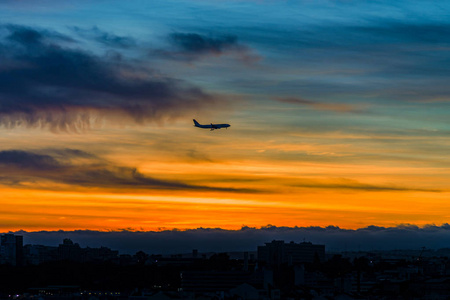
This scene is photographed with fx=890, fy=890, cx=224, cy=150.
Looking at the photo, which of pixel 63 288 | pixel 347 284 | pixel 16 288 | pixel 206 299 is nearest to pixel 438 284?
pixel 347 284

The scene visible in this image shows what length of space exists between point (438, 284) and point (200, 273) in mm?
50721

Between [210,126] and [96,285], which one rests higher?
[210,126]

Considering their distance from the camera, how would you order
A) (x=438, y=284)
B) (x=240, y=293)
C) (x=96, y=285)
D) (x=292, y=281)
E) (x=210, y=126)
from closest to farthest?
(x=240, y=293), (x=438, y=284), (x=210, y=126), (x=292, y=281), (x=96, y=285)

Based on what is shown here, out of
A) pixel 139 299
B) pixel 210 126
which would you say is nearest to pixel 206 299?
pixel 139 299

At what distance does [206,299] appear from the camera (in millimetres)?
105625

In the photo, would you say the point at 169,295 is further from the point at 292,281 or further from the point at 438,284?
the point at 292,281

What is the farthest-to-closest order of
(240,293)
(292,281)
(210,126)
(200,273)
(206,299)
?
(292,281), (200,273), (210,126), (240,293), (206,299)

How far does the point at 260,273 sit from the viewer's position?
583ft

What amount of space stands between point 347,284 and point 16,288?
240 feet

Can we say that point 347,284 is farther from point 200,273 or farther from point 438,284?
point 200,273

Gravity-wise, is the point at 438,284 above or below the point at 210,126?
below

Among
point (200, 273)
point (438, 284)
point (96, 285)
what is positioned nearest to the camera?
point (438, 284)

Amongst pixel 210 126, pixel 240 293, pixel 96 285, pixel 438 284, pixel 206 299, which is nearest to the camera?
pixel 206 299

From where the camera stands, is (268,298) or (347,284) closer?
(268,298)
